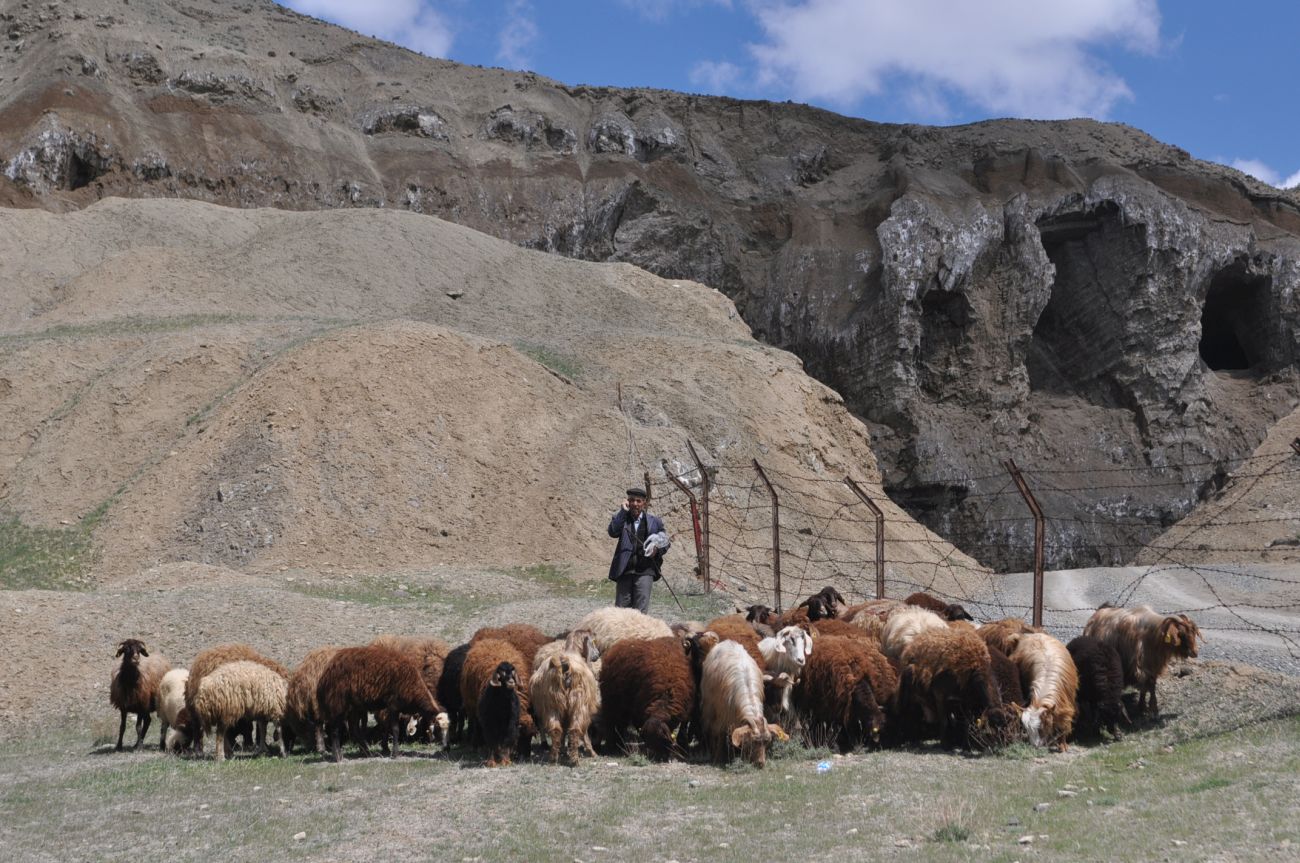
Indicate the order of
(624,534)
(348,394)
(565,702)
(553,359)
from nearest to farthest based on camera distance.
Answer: (565,702) < (624,534) < (348,394) < (553,359)

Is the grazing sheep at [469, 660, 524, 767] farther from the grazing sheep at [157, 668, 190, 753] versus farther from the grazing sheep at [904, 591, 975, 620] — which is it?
the grazing sheep at [904, 591, 975, 620]

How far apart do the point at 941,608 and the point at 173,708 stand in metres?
9.91

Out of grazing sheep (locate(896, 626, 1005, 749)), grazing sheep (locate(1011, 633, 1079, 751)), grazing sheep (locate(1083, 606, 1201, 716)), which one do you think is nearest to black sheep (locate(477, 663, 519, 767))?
grazing sheep (locate(896, 626, 1005, 749))

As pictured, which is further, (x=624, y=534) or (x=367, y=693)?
(x=624, y=534)

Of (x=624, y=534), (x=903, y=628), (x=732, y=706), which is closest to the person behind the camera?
(x=732, y=706)

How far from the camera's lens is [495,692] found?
1097 centimetres

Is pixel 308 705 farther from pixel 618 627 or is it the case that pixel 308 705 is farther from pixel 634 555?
pixel 634 555

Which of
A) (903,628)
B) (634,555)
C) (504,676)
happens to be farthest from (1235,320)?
(504,676)

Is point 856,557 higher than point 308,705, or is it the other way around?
point 856,557

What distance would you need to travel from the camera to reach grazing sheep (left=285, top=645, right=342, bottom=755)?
11609 mm

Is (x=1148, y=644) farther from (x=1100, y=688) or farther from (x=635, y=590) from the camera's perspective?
(x=635, y=590)

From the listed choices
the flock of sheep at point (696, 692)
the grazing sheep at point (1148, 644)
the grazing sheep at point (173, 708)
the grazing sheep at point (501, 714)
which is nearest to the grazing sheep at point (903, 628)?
the flock of sheep at point (696, 692)

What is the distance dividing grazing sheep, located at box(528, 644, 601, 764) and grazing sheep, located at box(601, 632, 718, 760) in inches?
15.5

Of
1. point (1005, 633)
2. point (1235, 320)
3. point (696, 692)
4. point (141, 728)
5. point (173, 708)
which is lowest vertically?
point (141, 728)
